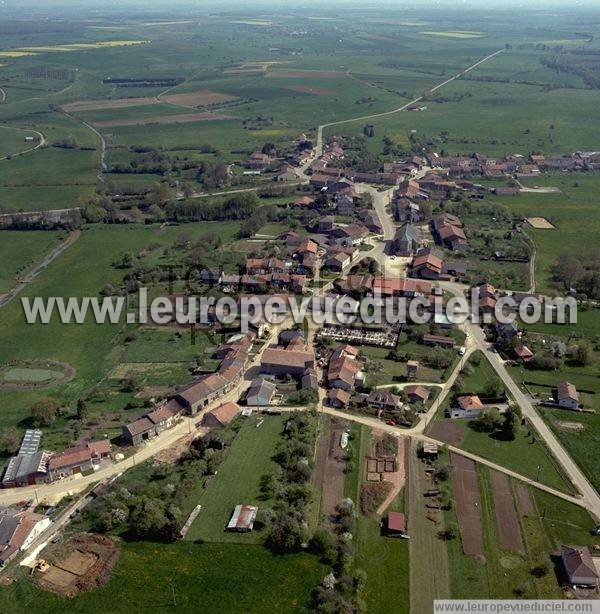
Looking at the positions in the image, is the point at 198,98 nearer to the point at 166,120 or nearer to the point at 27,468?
the point at 166,120

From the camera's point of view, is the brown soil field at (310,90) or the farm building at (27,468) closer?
the farm building at (27,468)

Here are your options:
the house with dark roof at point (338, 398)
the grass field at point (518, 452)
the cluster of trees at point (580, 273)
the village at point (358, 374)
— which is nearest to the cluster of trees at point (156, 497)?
the village at point (358, 374)

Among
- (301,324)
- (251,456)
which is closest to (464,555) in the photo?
(251,456)

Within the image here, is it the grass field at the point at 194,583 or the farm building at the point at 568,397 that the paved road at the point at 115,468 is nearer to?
the grass field at the point at 194,583

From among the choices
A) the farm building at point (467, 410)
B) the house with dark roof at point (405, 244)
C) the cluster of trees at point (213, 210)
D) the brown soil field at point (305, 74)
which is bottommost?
the farm building at point (467, 410)

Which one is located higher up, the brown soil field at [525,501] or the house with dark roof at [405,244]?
the house with dark roof at [405,244]

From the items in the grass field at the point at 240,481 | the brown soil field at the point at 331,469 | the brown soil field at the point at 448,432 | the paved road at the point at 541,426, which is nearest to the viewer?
the grass field at the point at 240,481
